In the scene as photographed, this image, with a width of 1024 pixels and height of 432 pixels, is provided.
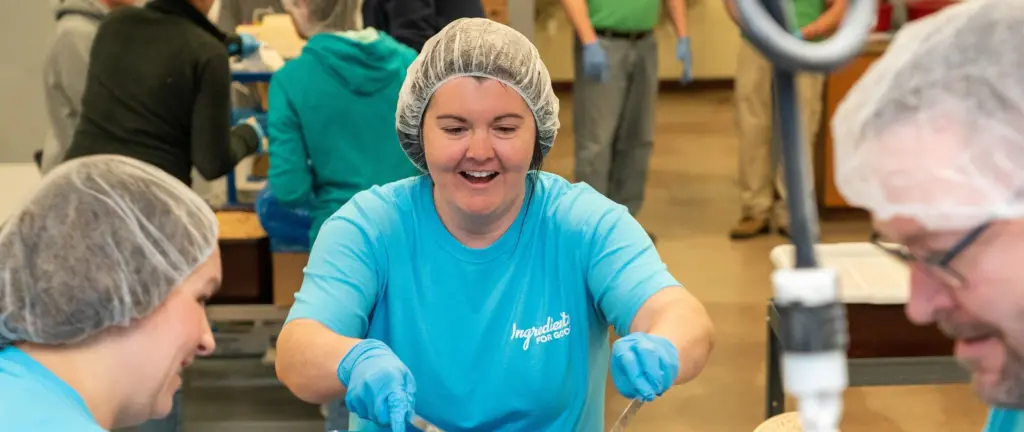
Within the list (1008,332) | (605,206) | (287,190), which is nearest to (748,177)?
(287,190)

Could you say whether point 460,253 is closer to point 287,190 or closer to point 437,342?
point 437,342

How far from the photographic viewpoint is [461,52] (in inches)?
65.8

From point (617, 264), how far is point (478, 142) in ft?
0.97

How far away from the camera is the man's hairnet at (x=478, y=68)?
167 cm

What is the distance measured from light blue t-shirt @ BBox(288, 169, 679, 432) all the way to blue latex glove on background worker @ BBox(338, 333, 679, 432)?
0.53 feet

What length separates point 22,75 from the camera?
17.1 feet

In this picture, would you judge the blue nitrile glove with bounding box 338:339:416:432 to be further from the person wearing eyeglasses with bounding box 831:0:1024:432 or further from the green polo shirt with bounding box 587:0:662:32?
the green polo shirt with bounding box 587:0:662:32

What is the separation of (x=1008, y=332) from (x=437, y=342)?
3.05 ft

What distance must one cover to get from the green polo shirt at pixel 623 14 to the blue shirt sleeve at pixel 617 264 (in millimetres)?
2810

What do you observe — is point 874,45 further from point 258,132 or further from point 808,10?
point 808,10

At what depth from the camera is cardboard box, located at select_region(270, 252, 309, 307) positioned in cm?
324

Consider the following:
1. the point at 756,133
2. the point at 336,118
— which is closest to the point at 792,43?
the point at 336,118

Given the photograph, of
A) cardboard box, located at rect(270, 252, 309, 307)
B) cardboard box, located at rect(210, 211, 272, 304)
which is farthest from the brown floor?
cardboard box, located at rect(210, 211, 272, 304)

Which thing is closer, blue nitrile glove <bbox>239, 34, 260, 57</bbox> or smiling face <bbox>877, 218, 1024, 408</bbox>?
smiling face <bbox>877, 218, 1024, 408</bbox>
